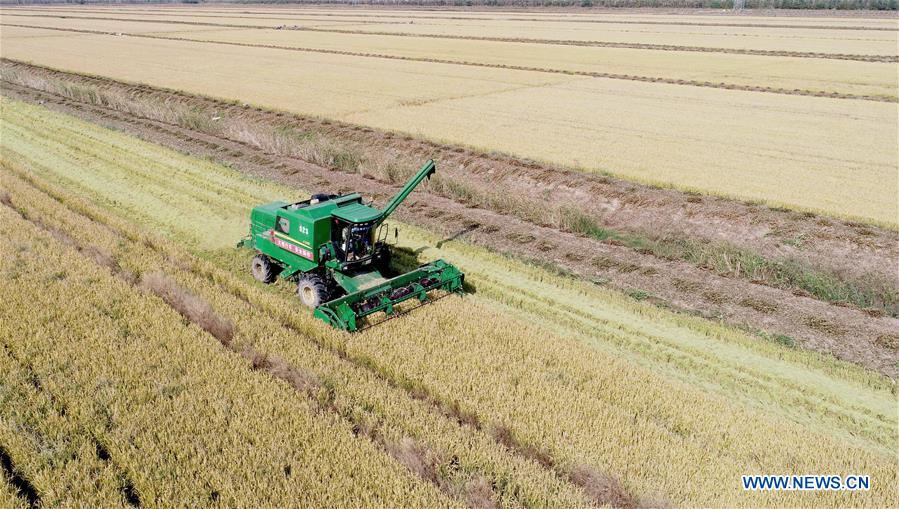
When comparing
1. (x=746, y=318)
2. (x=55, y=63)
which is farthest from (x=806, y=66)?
(x=55, y=63)

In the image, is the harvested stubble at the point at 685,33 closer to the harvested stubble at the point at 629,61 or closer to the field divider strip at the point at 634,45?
the field divider strip at the point at 634,45

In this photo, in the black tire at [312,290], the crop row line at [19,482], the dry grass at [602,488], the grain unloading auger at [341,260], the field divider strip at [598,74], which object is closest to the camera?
the crop row line at [19,482]

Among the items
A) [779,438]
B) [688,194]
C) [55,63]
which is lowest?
[779,438]

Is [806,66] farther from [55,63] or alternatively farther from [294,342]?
[55,63]

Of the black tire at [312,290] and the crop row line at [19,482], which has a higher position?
the black tire at [312,290]

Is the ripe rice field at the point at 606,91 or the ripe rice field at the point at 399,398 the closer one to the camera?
the ripe rice field at the point at 399,398

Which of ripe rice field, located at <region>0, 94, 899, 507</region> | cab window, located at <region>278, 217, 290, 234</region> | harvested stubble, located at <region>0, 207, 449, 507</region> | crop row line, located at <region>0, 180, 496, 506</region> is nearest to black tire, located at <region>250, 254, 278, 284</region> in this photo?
ripe rice field, located at <region>0, 94, 899, 507</region>

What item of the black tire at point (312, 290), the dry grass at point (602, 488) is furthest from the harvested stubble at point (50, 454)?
the dry grass at point (602, 488)

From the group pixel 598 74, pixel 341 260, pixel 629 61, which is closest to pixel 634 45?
pixel 629 61

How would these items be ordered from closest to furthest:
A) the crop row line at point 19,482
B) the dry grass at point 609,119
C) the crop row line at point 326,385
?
the crop row line at point 19,482, the crop row line at point 326,385, the dry grass at point 609,119
